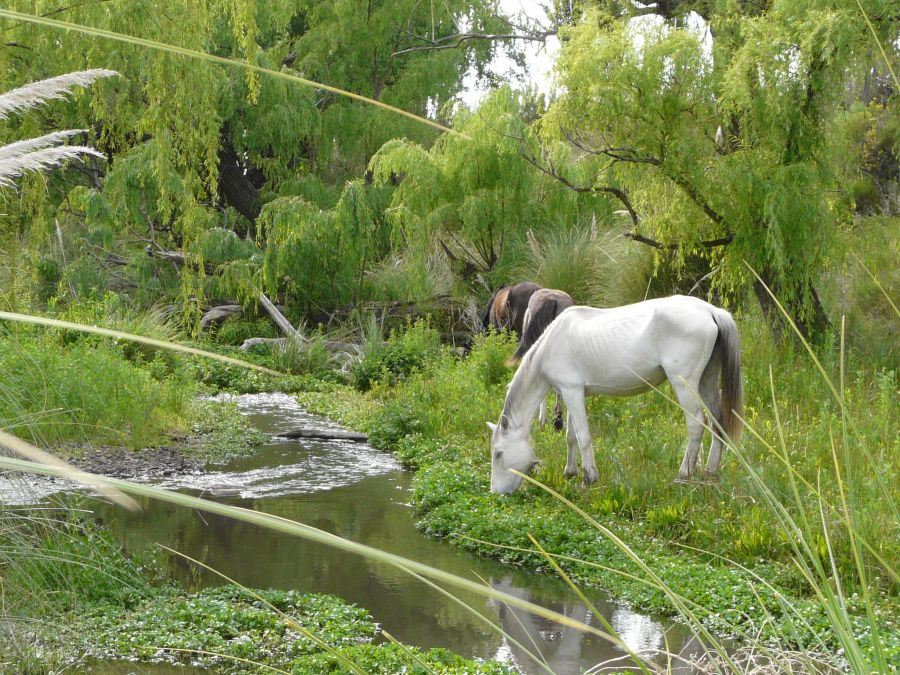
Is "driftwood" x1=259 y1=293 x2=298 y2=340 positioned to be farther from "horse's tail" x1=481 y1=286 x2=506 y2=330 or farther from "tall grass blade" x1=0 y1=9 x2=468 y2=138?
"tall grass blade" x1=0 y1=9 x2=468 y2=138

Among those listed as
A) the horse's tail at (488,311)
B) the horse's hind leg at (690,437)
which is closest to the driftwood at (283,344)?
the horse's tail at (488,311)

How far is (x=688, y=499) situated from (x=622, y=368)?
102cm

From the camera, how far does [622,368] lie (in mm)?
6699

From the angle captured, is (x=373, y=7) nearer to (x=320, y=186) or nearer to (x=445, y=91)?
(x=445, y=91)

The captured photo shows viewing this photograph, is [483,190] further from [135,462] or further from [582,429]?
[582,429]

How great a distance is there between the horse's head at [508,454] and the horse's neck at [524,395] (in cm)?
7

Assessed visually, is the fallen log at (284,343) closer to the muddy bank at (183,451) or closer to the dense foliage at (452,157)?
the dense foliage at (452,157)

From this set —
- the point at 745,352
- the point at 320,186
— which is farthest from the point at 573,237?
the point at 320,186

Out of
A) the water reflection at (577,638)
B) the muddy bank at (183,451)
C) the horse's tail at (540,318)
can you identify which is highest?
the horse's tail at (540,318)

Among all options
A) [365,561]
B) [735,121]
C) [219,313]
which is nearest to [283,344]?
[219,313]

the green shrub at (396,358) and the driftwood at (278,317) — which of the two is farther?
the driftwood at (278,317)

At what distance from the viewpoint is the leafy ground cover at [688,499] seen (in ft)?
16.1

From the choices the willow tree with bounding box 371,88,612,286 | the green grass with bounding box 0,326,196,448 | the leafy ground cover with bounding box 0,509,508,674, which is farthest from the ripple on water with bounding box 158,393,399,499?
the willow tree with bounding box 371,88,612,286

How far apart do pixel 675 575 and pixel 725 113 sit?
540cm
